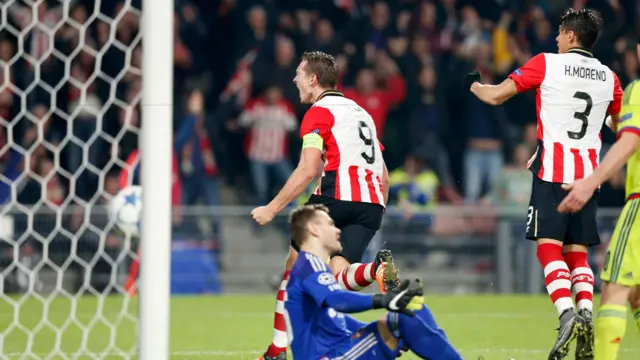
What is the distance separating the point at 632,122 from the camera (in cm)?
527

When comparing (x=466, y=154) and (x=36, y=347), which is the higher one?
(x=466, y=154)

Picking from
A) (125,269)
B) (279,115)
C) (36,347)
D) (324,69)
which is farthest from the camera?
(279,115)

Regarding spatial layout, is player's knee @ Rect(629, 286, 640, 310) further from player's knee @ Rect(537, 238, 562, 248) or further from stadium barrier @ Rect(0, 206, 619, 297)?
stadium barrier @ Rect(0, 206, 619, 297)

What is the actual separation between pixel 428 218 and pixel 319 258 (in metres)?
8.69

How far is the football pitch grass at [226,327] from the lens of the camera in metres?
7.75

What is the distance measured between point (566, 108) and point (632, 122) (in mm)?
1407

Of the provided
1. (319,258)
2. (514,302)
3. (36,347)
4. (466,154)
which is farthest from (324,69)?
(466,154)

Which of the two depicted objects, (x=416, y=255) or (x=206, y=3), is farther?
(x=206, y=3)

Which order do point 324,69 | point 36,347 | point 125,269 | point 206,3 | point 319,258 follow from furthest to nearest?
point 206,3
point 125,269
point 36,347
point 324,69
point 319,258

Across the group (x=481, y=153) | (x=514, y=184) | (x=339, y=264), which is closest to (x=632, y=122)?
(x=339, y=264)

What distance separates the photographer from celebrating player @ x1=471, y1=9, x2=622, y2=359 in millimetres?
6598

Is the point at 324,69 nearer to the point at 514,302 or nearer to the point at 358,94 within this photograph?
the point at 514,302

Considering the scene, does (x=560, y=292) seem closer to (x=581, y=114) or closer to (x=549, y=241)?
(x=549, y=241)

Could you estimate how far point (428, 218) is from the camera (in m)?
13.9
